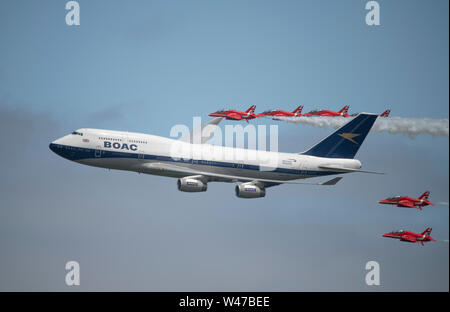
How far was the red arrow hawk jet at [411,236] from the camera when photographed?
126 m

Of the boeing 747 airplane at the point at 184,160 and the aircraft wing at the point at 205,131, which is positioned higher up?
Result: the aircraft wing at the point at 205,131

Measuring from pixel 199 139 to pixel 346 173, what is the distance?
77.3ft

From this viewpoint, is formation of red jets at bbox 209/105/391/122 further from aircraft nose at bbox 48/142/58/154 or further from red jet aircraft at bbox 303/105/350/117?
aircraft nose at bbox 48/142/58/154

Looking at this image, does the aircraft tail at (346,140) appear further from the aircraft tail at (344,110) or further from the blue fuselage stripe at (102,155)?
the blue fuselage stripe at (102,155)

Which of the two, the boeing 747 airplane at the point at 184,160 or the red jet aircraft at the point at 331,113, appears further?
the red jet aircraft at the point at 331,113

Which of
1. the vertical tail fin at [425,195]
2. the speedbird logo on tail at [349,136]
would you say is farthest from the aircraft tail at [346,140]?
the vertical tail fin at [425,195]

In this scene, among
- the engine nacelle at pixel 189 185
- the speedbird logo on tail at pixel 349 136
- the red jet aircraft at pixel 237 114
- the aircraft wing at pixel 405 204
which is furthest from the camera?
the red jet aircraft at pixel 237 114

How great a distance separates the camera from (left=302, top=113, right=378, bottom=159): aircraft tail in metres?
126

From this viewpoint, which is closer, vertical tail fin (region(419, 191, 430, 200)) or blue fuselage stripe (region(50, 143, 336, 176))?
blue fuselage stripe (region(50, 143, 336, 176))

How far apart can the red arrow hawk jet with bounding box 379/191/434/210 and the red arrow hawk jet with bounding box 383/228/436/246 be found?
6533 mm

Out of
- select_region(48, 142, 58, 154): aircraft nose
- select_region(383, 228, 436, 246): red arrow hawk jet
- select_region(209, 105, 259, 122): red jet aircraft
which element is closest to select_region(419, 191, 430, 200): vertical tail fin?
select_region(383, 228, 436, 246): red arrow hawk jet

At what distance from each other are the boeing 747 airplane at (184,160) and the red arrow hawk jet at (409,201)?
1311cm
